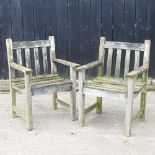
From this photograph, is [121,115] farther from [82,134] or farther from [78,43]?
[78,43]

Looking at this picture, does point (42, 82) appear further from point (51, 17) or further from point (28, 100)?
point (51, 17)

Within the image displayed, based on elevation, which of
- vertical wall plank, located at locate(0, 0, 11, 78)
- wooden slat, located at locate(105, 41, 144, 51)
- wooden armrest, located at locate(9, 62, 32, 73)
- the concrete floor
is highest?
vertical wall plank, located at locate(0, 0, 11, 78)

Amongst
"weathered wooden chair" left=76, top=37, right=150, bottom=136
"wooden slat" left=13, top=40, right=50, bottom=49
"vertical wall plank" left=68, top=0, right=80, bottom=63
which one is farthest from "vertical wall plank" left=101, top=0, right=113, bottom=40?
"wooden slat" left=13, top=40, right=50, bottom=49

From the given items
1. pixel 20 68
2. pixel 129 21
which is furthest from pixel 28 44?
pixel 129 21

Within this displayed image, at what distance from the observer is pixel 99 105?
4863mm

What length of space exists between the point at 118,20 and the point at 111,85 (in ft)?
5.13

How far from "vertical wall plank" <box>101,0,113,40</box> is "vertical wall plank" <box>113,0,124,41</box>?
6 centimetres

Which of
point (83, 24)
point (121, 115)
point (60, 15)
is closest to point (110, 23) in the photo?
point (83, 24)

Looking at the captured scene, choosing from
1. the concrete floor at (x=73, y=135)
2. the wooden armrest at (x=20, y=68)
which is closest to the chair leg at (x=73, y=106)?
the concrete floor at (x=73, y=135)

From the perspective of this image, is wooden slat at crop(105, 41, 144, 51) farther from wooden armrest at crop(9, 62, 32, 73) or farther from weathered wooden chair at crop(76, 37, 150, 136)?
wooden armrest at crop(9, 62, 32, 73)

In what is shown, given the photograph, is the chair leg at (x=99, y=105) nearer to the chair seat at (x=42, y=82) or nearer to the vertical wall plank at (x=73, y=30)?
the chair seat at (x=42, y=82)

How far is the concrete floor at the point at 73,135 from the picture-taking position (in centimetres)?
394

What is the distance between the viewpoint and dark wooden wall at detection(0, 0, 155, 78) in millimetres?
5574

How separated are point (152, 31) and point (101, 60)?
130 cm
